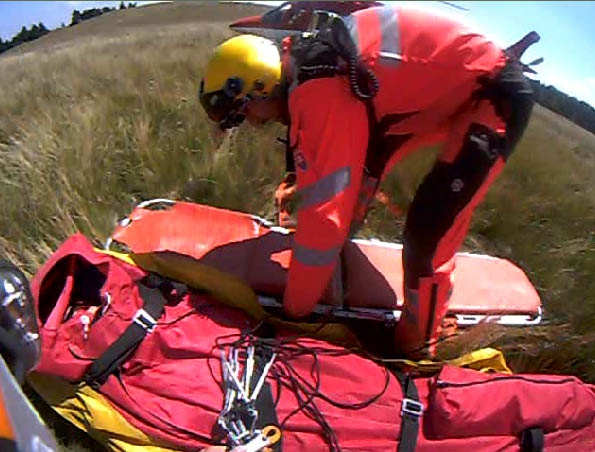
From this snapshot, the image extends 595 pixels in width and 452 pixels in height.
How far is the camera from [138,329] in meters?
3.06

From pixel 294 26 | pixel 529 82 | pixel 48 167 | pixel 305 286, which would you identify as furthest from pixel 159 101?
pixel 529 82

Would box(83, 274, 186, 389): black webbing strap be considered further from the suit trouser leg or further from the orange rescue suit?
the suit trouser leg

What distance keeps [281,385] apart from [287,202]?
1.62 metres

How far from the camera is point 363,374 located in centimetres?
313

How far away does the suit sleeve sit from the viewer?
298 centimetres

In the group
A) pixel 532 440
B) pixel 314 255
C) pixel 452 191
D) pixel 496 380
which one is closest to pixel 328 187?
pixel 314 255

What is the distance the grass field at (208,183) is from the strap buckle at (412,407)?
0.68 m

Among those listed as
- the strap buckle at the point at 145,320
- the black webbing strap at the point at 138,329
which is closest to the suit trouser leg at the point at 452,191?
the black webbing strap at the point at 138,329

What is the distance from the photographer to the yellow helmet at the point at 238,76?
10.4ft

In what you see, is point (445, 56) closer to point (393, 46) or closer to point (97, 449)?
point (393, 46)

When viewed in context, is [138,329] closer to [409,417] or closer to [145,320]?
[145,320]

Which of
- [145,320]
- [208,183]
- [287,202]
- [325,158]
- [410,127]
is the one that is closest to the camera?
[325,158]

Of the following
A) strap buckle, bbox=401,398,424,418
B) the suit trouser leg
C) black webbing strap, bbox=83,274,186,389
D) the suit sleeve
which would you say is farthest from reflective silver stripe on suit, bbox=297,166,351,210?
strap buckle, bbox=401,398,424,418

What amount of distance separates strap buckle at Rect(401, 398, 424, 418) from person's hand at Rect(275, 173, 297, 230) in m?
1.32
